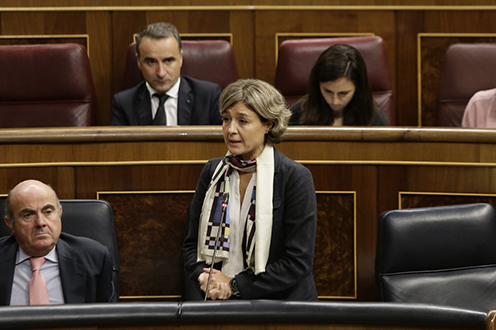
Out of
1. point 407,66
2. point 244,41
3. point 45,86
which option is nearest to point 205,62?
point 244,41

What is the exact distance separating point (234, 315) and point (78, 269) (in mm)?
414

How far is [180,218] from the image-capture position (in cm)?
117

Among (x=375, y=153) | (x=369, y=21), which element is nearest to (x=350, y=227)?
(x=375, y=153)

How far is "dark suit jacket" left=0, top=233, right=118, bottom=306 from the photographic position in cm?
97

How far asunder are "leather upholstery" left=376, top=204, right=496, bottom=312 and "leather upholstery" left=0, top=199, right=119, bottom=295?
37 cm

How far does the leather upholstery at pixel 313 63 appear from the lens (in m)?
1.54

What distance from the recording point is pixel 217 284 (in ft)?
2.89

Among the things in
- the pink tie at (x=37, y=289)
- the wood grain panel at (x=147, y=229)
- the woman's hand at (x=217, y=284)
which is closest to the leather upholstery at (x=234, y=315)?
the woman's hand at (x=217, y=284)

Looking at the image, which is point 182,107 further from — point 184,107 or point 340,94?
point 340,94

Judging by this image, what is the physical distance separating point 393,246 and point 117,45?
0.89m

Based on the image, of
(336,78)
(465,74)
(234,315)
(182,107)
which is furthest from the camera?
(465,74)

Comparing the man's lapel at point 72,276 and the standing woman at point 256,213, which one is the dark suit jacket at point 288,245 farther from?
the man's lapel at point 72,276

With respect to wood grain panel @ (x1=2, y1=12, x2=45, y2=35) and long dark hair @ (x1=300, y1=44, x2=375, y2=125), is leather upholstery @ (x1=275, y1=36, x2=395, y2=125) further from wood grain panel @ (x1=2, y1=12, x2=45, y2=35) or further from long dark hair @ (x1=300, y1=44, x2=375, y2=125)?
wood grain panel @ (x1=2, y1=12, x2=45, y2=35)

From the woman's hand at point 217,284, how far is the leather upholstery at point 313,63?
27.8 inches
